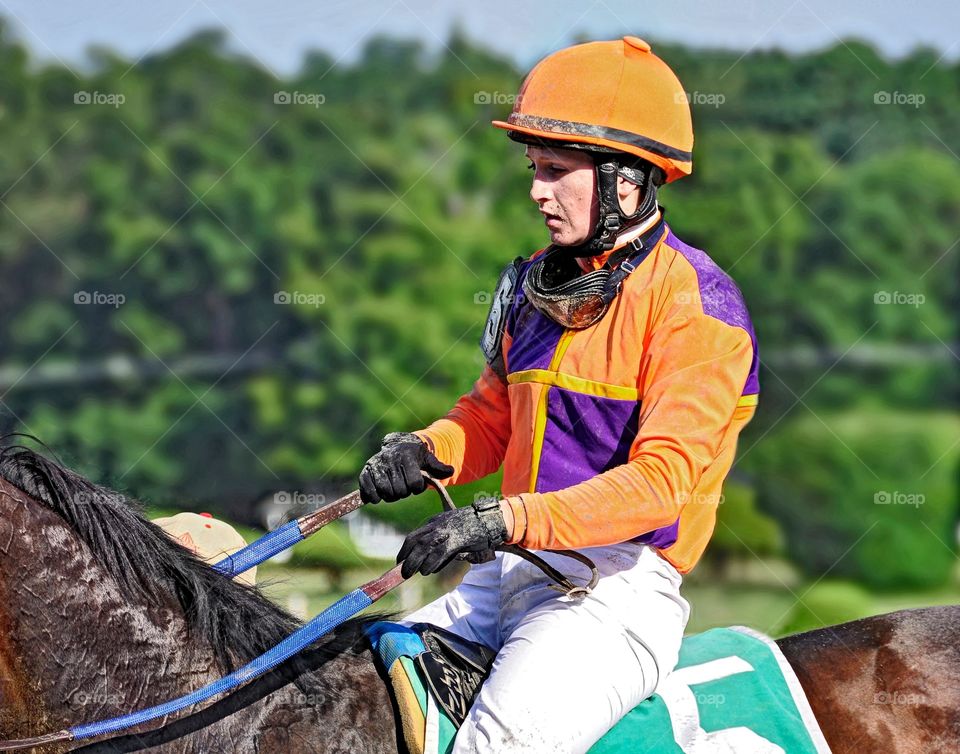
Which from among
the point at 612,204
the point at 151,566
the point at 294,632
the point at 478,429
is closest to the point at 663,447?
the point at 612,204

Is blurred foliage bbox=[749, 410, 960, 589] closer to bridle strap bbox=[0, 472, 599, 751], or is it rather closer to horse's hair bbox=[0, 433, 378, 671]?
bridle strap bbox=[0, 472, 599, 751]

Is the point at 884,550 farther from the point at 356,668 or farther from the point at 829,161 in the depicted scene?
the point at 356,668

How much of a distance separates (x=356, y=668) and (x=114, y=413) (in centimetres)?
428

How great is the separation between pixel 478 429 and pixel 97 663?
128cm

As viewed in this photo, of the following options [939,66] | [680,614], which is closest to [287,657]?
[680,614]

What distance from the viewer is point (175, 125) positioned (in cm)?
678

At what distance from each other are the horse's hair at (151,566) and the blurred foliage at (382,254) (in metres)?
3.62

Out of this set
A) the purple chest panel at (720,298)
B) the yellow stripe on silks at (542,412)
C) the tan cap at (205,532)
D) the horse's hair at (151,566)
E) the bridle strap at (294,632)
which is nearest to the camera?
the bridle strap at (294,632)

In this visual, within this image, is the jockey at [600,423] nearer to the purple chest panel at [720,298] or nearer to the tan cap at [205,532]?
the purple chest panel at [720,298]

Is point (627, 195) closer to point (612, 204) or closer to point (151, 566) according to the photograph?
point (612, 204)

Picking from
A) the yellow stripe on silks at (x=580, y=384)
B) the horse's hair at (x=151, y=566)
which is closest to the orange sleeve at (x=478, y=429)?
the yellow stripe on silks at (x=580, y=384)

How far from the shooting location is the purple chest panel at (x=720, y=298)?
275 cm

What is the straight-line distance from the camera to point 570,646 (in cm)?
260

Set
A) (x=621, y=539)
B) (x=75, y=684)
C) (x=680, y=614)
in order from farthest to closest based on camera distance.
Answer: (x=680, y=614), (x=621, y=539), (x=75, y=684)
